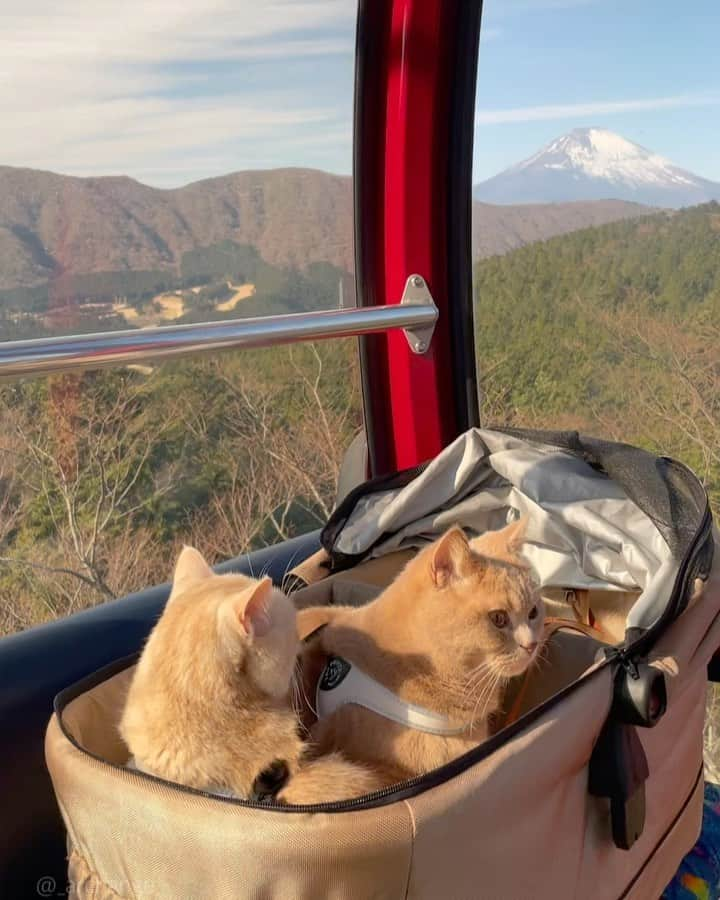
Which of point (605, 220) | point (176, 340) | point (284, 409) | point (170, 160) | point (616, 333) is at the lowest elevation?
point (284, 409)

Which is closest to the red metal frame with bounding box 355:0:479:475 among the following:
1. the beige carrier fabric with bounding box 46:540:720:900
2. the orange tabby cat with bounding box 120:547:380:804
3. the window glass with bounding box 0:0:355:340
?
the window glass with bounding box 0:0:355:340

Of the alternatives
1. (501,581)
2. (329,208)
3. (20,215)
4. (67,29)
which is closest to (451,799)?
(501,581)

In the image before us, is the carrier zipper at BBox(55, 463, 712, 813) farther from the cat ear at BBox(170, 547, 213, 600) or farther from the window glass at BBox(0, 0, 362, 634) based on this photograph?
the window glass at BBox(0, 0, 362, 634)

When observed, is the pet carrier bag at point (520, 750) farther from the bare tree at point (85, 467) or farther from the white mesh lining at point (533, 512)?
the bare tree at point (85, 467)

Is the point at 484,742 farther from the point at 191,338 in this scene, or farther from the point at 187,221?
the point at 187,221

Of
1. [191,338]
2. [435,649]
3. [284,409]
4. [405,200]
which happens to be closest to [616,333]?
[405,200]

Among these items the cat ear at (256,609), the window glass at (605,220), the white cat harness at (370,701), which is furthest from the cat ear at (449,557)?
the window glass at (605,220)

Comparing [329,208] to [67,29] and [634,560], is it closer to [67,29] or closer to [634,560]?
[67,29]
